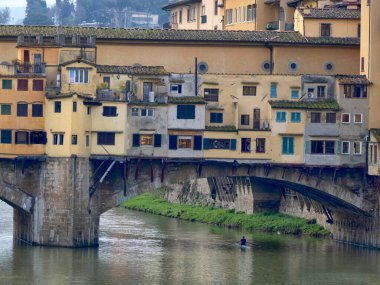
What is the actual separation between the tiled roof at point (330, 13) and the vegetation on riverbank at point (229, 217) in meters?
10.4

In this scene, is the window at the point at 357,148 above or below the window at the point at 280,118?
below

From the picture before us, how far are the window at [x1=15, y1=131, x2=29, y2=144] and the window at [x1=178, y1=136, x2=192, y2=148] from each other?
22.7 ft

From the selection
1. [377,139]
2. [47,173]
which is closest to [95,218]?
[47,173]

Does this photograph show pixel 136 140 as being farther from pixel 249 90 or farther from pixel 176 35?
pixel 176 35

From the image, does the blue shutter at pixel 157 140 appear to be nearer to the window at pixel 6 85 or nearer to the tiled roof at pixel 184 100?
the tiled roof at pixel 184 100

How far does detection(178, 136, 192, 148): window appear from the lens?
7944cm

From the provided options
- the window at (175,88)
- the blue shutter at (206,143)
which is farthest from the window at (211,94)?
the blue shutter at (206,143)

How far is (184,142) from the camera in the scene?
79.5 meters

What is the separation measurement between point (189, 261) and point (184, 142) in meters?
6.35

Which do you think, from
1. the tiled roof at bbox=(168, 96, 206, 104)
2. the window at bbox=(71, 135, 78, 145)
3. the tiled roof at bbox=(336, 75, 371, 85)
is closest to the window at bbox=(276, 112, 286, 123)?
the tiled roof at bbox=(336, 75, 371, 85)

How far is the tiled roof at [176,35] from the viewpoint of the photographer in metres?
81.5

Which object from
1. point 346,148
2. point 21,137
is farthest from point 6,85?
point 346,148

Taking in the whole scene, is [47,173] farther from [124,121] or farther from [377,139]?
[377,139]

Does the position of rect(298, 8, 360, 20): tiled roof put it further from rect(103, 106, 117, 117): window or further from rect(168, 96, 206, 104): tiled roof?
rect(103, 106, 117, 117): window
